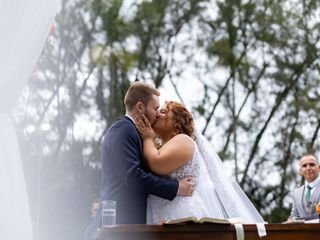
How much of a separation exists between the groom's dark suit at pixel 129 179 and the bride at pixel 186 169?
0.06 metres

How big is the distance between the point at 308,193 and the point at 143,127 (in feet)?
8.50

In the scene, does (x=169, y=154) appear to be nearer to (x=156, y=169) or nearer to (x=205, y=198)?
(x=156, y=169)

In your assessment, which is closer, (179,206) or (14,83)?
(14,83)

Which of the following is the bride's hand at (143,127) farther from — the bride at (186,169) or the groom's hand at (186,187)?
the groom's hand at (186,187)

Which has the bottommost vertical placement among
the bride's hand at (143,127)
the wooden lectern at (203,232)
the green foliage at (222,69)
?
the wooden lectern at (203,232)

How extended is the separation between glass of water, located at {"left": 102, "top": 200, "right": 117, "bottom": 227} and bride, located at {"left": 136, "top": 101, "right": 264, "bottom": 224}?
26cm

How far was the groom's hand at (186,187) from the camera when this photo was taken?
336 cm

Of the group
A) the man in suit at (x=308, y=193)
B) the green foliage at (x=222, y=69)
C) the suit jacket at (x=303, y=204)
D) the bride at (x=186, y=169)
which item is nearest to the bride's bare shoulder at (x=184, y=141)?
the bride at (x=186, y=169)

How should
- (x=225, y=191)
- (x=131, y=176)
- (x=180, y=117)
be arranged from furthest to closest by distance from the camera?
(x=225, y=191) < (x=180, y=117) < (x=131, y=176)

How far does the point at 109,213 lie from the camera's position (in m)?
3.14

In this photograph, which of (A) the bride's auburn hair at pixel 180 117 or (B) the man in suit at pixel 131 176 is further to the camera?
(A) the bride's auburn hair at pixel 180 117

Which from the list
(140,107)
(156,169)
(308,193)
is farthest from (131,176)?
(308,193)

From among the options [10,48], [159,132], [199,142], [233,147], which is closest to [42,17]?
[10,48]

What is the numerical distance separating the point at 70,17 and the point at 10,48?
1381 centimetres
